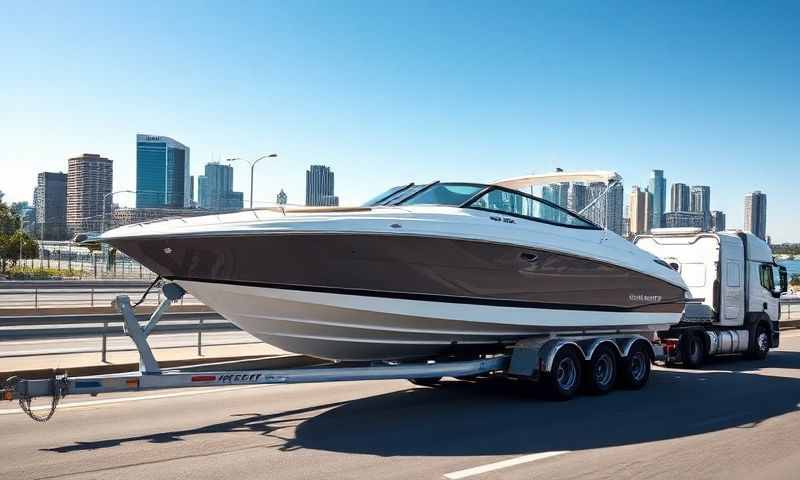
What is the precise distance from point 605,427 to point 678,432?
2.62ft

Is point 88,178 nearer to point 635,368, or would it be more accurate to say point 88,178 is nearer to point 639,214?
point 639,214

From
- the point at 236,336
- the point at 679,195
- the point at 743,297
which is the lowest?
the point at 236,336

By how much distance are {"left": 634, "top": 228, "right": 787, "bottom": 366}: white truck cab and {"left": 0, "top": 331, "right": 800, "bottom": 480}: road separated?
3442mm

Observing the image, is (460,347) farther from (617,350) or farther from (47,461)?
(47,461)

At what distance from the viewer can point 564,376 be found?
413 inches

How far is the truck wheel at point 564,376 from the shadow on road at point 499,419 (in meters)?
0.16

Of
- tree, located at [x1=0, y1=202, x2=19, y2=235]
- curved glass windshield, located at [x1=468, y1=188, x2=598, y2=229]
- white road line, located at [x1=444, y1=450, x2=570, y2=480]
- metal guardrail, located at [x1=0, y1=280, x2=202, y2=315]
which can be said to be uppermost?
tree, located at [x1=0, y1=202, x2=19, y2=235]

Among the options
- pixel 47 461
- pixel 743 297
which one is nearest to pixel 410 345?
pixel 47 461

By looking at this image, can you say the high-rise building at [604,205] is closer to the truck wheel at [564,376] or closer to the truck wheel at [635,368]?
the truck wheel at [635,368]

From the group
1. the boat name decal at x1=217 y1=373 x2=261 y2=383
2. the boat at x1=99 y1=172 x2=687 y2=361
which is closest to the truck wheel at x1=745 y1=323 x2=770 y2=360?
the boat at x1=99 y1=172 x2=687 y2=361

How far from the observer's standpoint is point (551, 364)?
10023mm

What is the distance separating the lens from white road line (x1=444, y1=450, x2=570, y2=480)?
6.39 metres

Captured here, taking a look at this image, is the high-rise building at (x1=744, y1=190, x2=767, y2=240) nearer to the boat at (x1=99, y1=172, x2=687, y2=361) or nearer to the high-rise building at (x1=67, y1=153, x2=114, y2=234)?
the boat at (x1=99, y1=172, x2=687, y2=361)

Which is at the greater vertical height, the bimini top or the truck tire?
the bimini top
